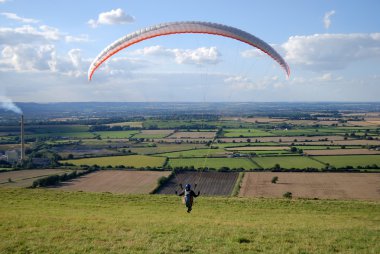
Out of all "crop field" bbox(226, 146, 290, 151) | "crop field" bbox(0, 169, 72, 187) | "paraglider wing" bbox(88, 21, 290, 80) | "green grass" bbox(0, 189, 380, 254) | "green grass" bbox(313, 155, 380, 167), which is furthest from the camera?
"crop field" bbox(226, 146, 290, 151)

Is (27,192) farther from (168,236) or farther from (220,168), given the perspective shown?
(220,168)

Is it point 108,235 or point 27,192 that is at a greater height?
point 108,235

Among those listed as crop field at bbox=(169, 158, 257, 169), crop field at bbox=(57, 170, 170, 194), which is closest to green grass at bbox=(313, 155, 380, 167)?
crop field at bbox=(169, 158, 257, 169)

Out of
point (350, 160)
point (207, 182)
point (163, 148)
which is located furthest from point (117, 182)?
point (350, 160)

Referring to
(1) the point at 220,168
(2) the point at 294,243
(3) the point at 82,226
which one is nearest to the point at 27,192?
(3) the point at 82,226

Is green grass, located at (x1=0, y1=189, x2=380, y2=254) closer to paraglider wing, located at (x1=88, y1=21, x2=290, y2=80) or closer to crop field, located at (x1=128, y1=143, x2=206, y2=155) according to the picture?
paraglider wing, located at (x1=88, y1=21, x2=290, y2=80)

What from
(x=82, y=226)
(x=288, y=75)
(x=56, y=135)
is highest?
(x=288, y=75)

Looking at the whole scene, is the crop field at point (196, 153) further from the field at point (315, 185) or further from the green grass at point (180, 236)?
the green grass at point (180, 236)
